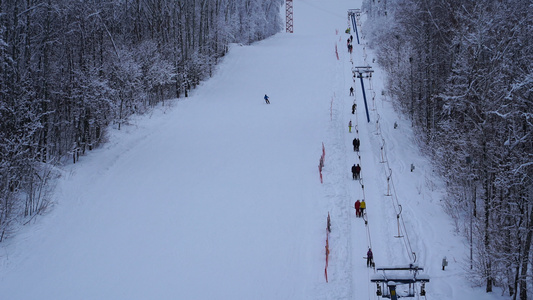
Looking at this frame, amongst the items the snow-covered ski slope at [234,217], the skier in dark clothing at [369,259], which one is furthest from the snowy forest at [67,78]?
the skier in dark clothing at [369,259]

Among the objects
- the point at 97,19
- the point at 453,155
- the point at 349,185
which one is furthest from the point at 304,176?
the point at 97,19

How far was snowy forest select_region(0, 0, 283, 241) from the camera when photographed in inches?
779

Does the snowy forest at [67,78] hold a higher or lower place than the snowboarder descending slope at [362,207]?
higher

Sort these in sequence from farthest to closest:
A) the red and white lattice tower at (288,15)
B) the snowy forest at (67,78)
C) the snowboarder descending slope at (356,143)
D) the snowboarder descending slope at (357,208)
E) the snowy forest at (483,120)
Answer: the red and white lattice tower at (288,15) < the snowboarder descending slope at (356,143) < the snowboarder descending slope at (357,208) < the snowy forest at (67,78) < the snowy forest at (483,120)

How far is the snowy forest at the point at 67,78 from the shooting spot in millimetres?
19781

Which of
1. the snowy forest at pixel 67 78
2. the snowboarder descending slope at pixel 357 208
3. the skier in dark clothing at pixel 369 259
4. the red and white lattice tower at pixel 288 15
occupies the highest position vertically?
the red and white lattice tower at pixel 288 15

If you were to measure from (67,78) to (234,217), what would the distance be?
13.4 metres

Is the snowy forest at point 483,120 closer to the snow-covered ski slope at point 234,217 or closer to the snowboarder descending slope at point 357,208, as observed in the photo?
the snow-covered ski slope at point 234,217

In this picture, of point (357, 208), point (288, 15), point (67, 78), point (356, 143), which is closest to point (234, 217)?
point (357, 208)

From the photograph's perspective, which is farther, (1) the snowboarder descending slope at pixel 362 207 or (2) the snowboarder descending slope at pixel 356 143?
(2) the snowboarder descending slope at pixel 356 143

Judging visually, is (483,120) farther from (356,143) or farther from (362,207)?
(356,143)

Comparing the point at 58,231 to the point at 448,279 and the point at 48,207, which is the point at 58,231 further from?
the point at 448,279

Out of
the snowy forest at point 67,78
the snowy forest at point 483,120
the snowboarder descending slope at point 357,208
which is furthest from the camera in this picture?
the snowboarder descending slope at point 357,208

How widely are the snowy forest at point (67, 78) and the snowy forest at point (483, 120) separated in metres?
18.2
